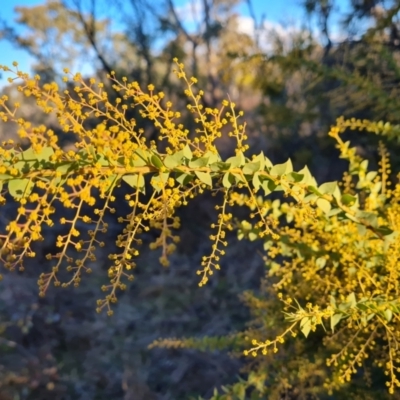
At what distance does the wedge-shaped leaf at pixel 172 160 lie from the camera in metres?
0.89

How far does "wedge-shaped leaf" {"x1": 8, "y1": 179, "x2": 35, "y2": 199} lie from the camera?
2.76ft

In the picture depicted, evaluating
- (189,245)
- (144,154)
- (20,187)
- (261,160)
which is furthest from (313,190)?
(189,245)

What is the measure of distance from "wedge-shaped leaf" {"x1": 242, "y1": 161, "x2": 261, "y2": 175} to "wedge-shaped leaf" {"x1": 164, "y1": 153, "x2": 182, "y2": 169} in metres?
0.13

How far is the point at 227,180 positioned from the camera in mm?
930

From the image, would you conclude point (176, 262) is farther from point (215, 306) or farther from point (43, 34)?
point (43, 34)

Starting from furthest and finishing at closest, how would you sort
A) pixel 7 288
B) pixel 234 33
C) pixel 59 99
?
pixel 234 33
pixel 7 288
pixel 59 99

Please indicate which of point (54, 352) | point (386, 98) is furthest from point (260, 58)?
point (54, 352)

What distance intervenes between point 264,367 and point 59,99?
1.24 meters

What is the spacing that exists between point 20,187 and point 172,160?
267mm

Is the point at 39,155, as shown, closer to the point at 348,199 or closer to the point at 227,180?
the point at 227,180

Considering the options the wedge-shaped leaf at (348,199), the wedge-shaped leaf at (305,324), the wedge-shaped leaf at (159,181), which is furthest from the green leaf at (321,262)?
the wedge-shaped leaf at (159,181)

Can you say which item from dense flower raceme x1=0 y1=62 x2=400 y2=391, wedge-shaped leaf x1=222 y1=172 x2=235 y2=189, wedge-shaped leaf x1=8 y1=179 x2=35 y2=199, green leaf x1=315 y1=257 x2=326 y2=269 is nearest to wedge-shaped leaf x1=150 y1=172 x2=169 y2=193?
dense flower raceme x1=0 y1=62 x2=400 y2=391

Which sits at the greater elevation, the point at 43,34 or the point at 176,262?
the point at 43,34

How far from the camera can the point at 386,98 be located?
1.91m
